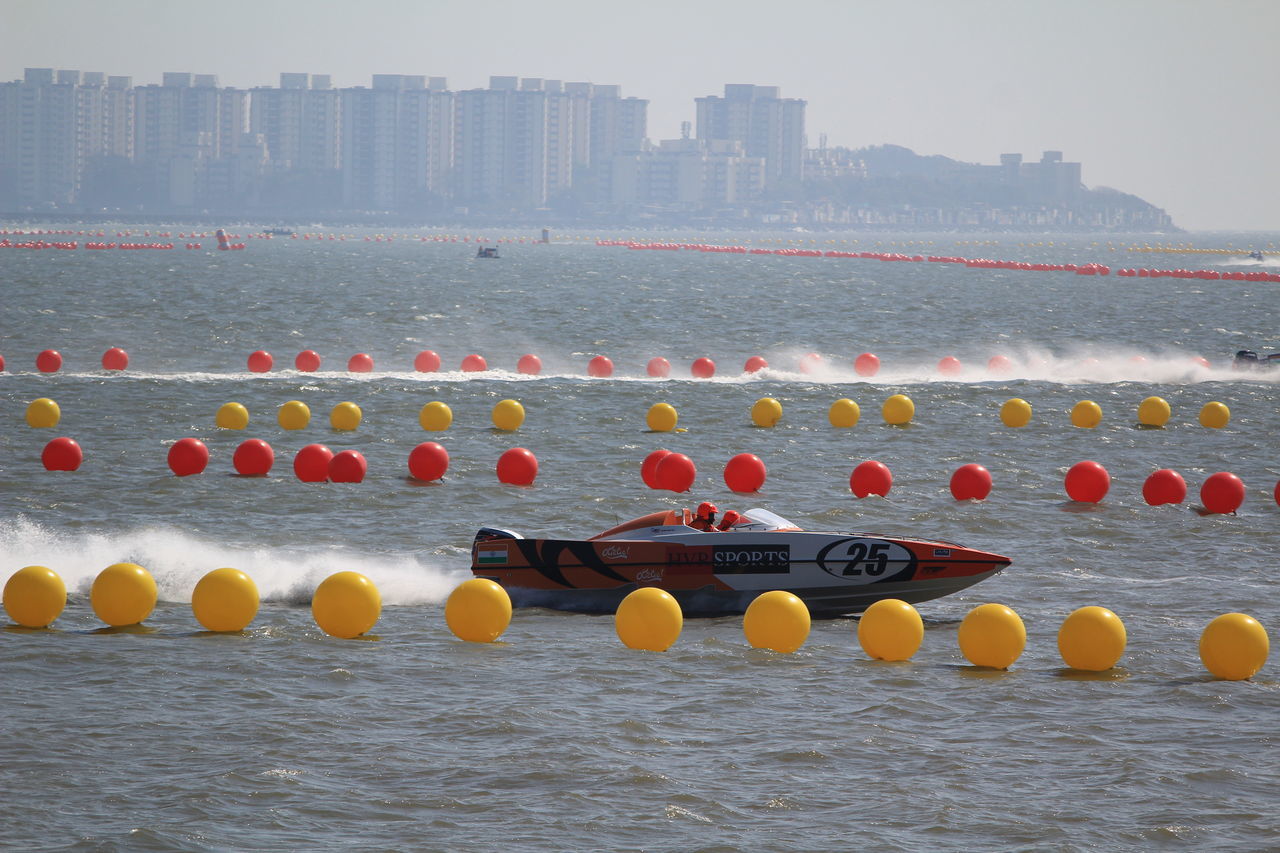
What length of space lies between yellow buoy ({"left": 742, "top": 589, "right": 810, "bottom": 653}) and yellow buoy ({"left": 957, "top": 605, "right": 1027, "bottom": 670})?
5.01ft

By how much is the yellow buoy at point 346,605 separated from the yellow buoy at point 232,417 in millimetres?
15036

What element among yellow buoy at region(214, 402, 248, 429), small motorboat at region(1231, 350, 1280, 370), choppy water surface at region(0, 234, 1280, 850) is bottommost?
choppy water surface at region(0, 234, 1280, 850)

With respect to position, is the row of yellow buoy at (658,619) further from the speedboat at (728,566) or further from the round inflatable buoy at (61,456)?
the round inflatable buoy at (61,456)

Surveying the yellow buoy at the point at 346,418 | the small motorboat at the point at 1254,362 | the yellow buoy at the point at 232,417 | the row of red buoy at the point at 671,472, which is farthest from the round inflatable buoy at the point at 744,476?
the small motorboat at the point at 1254,362

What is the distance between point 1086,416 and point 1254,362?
1241cm

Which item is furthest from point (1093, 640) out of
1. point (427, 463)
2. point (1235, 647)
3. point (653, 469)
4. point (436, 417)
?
point (436, 417)

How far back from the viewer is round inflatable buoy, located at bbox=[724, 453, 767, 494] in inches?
985

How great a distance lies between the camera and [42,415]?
30000 mm

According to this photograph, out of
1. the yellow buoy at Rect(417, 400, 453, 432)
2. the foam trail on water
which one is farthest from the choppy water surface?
the yellow buoy at Rect(417, 400, 453, 432)

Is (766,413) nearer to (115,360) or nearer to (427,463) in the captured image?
(427,463)

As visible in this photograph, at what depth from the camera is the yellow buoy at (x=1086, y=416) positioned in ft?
105

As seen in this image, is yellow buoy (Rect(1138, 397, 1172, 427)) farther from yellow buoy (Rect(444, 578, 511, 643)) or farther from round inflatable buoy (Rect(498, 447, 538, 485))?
yellow buoy (Rect(444, 578, 511, 643))

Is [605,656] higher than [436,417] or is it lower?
lower

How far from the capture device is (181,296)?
68.0m
